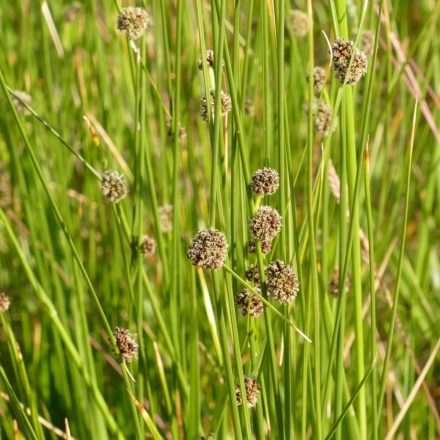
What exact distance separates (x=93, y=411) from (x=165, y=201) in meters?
0.48

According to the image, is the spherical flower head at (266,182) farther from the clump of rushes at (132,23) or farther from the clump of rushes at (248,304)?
the clump of rushes at (132,23)

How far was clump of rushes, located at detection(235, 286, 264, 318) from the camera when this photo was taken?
3.07 ft

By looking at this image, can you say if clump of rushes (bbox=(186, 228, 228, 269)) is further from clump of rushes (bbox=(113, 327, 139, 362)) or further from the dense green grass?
clump of rushes (bbox=(113, 327, 139, 362))

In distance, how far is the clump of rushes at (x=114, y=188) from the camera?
1155mm

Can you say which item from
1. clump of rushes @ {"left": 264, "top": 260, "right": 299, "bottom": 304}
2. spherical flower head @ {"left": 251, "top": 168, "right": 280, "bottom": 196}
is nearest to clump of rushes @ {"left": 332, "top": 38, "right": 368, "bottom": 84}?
spherical flower head @ {"left": 251, "top": 168, "right": 280, "bottom": 196}

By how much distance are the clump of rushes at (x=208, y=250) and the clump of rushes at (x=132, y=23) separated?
1.36 ft

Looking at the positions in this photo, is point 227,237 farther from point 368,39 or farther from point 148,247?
point 368,39

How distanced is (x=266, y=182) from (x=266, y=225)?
65 millimetres

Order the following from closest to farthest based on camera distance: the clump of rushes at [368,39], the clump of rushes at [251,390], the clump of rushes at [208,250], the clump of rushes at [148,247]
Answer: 1. the clump of rushes at [208,250]
2. the clump of rushes at [251,390]
3. the clump of rushes at [148,247]
4. the clump of rushes at [368,39]

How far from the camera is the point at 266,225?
2.86 feet

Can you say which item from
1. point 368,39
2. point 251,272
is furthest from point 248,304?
point 368,39

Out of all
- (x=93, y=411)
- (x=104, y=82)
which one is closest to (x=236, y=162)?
(x=93, y=411)

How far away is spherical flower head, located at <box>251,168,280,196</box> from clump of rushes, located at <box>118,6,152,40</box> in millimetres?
348

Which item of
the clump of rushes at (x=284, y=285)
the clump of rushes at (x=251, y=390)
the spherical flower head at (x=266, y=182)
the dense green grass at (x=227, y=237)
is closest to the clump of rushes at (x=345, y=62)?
the dense green grass at (x=227, y=237)
